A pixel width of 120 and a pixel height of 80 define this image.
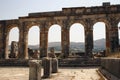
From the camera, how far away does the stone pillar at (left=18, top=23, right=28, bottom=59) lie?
89.6ft

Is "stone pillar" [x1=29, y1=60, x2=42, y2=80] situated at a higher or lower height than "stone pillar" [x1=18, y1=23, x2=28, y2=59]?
lower

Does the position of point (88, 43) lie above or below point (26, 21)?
below

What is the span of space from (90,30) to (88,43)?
1.72m

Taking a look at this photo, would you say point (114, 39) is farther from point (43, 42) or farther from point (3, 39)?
point (3, 39)

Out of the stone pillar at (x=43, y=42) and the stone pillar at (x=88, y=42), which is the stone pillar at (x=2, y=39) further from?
the stone pillar at (x=88, y=42)

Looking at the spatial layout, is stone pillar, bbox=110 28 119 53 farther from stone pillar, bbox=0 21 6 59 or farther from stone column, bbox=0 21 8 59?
stone pillar, bbox=0 21 6 59

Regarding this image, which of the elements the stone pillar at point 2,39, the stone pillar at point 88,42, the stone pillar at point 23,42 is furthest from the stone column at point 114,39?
the stone pillar at point 2,39

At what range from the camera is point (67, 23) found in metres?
26.1

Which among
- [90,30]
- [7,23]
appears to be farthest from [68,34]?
[7,23]

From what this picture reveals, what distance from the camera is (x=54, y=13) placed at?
27.6 meters

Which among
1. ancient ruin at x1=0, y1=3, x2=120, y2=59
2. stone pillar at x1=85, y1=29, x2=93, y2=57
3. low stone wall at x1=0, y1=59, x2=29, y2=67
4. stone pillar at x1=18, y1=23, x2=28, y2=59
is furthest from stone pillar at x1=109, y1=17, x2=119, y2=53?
stone pillar at x1=18, y1=23, x2=28, y2=59

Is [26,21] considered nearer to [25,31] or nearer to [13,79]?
[25,31]

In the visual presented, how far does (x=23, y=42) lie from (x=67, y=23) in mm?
6770

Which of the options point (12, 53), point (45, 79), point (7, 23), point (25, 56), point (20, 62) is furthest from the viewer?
point (12, 53)
